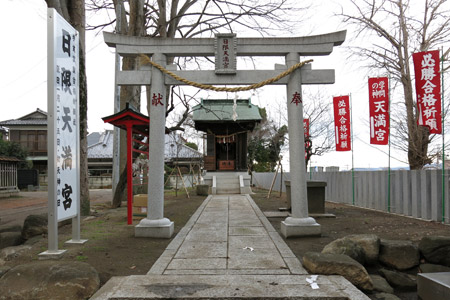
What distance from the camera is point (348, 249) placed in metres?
5.38

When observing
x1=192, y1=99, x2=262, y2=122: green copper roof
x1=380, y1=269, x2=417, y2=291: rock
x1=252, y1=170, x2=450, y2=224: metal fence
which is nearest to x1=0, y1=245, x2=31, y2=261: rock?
x1=380, y1=269, x2=417, y2=291: rock

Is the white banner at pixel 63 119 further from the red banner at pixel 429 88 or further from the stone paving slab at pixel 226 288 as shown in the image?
the red banner at pixel 429 88

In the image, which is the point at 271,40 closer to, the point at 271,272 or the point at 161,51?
the point at 161,51

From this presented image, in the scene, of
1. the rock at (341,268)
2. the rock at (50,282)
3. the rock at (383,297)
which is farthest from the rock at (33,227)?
the rock at (383,297)

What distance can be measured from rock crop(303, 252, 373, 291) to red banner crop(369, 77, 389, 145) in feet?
25.8

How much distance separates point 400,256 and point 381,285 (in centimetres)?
113

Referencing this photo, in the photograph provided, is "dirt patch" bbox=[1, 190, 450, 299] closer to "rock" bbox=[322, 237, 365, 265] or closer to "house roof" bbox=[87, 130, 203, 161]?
"rock" bbox=[322, 237, 365, 265]

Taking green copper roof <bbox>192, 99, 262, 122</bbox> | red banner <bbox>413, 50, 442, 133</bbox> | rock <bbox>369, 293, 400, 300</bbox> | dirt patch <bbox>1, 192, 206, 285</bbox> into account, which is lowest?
rock <bbox>369, 293, 400, 300</bbox>

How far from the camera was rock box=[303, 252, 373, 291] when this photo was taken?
458 cm

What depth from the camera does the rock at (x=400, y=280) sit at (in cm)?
510

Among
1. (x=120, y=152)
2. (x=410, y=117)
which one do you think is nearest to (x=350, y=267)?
(x=410, y=117)

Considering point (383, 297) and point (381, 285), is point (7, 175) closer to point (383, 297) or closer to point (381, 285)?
point (381, 285)

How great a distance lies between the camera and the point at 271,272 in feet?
15.9

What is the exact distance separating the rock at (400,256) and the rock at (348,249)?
49cm
